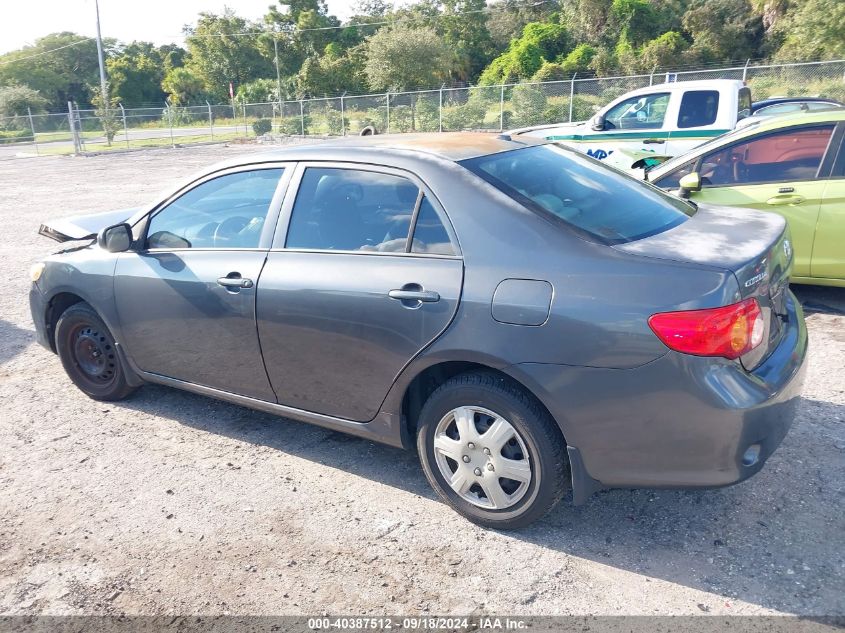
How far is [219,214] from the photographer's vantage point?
4082 millimetres

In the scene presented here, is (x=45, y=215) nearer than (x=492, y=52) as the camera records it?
Yes

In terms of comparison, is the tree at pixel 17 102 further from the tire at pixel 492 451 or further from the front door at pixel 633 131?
the tire at pixel 492 451

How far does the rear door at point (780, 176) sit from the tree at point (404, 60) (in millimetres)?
38369

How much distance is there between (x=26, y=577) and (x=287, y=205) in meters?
2.09

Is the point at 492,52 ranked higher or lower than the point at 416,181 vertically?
higher

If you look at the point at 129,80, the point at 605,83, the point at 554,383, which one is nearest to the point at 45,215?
the point at 554,383

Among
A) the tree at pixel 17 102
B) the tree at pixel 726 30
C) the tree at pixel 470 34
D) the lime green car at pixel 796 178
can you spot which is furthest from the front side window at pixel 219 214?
the tree at pixel 17 102

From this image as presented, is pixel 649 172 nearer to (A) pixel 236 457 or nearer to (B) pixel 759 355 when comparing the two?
(B) pixel 759 355

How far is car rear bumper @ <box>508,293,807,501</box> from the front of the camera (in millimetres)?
2598

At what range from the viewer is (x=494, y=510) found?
3.12 metres

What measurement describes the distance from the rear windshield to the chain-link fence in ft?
63.1

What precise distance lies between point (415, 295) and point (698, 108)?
8.99 meters

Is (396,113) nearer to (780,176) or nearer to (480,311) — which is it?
(780,176)

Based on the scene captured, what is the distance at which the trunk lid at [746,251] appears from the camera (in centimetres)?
274
